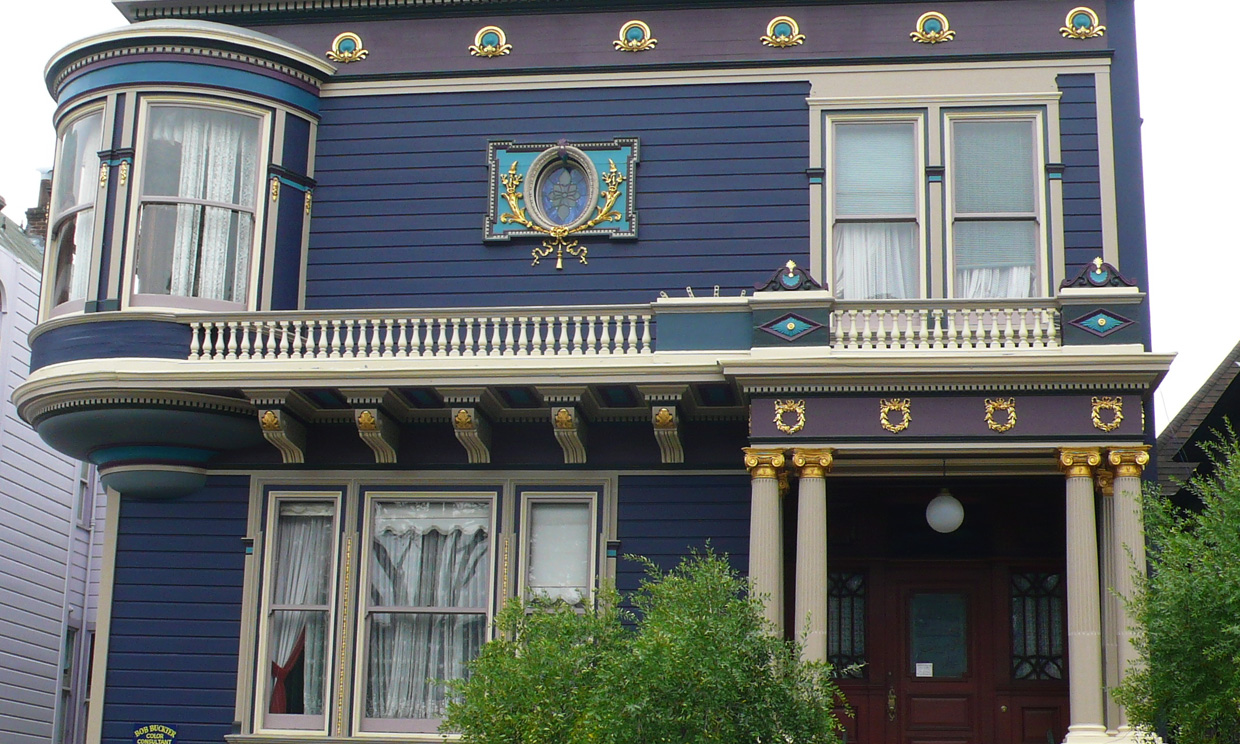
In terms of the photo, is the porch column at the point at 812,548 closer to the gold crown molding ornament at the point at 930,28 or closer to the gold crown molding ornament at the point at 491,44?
the gold crown molding ornament at the point at 930,28

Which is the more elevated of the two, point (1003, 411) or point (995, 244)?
point (995, 244)

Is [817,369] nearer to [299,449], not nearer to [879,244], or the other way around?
[879,244]

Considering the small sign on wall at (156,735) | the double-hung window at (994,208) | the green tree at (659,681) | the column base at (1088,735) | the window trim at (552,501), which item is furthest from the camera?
the double-hung window at (994,208)

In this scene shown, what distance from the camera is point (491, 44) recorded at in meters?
19.5

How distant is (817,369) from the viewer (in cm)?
1595

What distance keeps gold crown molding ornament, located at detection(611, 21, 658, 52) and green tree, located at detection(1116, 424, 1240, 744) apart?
Result: 8.33 m

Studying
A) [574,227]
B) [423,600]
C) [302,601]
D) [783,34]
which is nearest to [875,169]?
[783,34]

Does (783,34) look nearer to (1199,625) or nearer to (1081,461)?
(1081,461)

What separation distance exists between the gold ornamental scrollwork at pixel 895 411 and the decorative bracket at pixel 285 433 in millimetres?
6195

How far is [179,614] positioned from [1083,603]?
938cm

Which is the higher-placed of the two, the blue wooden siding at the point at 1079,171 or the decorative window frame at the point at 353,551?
the blue wooden siding at the point at 1079,171

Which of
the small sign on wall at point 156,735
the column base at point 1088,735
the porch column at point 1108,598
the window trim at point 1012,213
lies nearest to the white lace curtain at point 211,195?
the small sign on wall at point 156,735

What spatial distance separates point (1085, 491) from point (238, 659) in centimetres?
885

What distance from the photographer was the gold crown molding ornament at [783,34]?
747 inches
